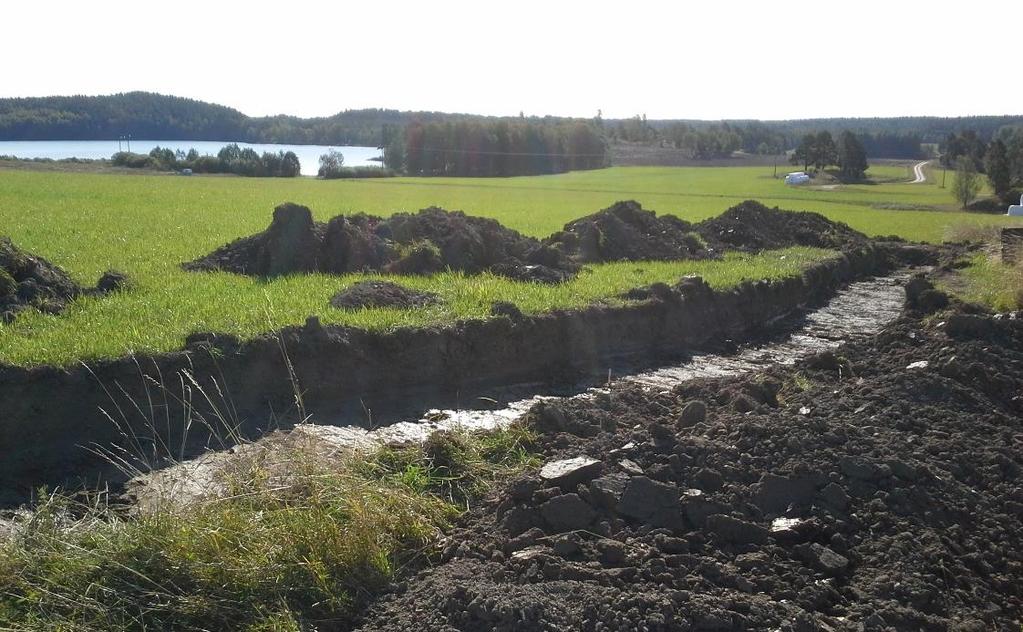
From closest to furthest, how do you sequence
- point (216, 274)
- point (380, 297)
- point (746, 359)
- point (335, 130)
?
point (380, 297) < point (746, 359) < point (216, 274) < point (335, 130)

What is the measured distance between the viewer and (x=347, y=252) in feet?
42.8

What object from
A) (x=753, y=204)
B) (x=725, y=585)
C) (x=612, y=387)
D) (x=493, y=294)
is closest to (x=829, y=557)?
(x=725, y=585)

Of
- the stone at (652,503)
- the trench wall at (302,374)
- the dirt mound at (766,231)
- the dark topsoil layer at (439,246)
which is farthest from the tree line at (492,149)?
the stone at (652,503)

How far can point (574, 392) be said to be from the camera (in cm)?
902

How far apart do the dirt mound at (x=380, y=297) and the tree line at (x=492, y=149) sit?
2614 inches

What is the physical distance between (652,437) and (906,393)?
2.65 meters

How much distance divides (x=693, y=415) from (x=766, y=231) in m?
13.6

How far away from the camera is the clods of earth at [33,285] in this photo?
9.00 meters

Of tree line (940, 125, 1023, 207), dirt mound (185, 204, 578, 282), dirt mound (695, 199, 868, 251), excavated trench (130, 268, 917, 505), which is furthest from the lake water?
excavated trench (130, 268, 917, 505)

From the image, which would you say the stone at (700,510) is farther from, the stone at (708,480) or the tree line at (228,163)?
the tree line at (228,163)

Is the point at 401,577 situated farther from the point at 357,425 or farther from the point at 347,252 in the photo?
the point at 347,252

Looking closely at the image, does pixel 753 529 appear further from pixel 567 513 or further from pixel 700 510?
pixel 567 513

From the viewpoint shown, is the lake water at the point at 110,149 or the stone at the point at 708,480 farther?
the lake water at the point at 110,149

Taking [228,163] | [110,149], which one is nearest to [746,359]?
[228,163]
